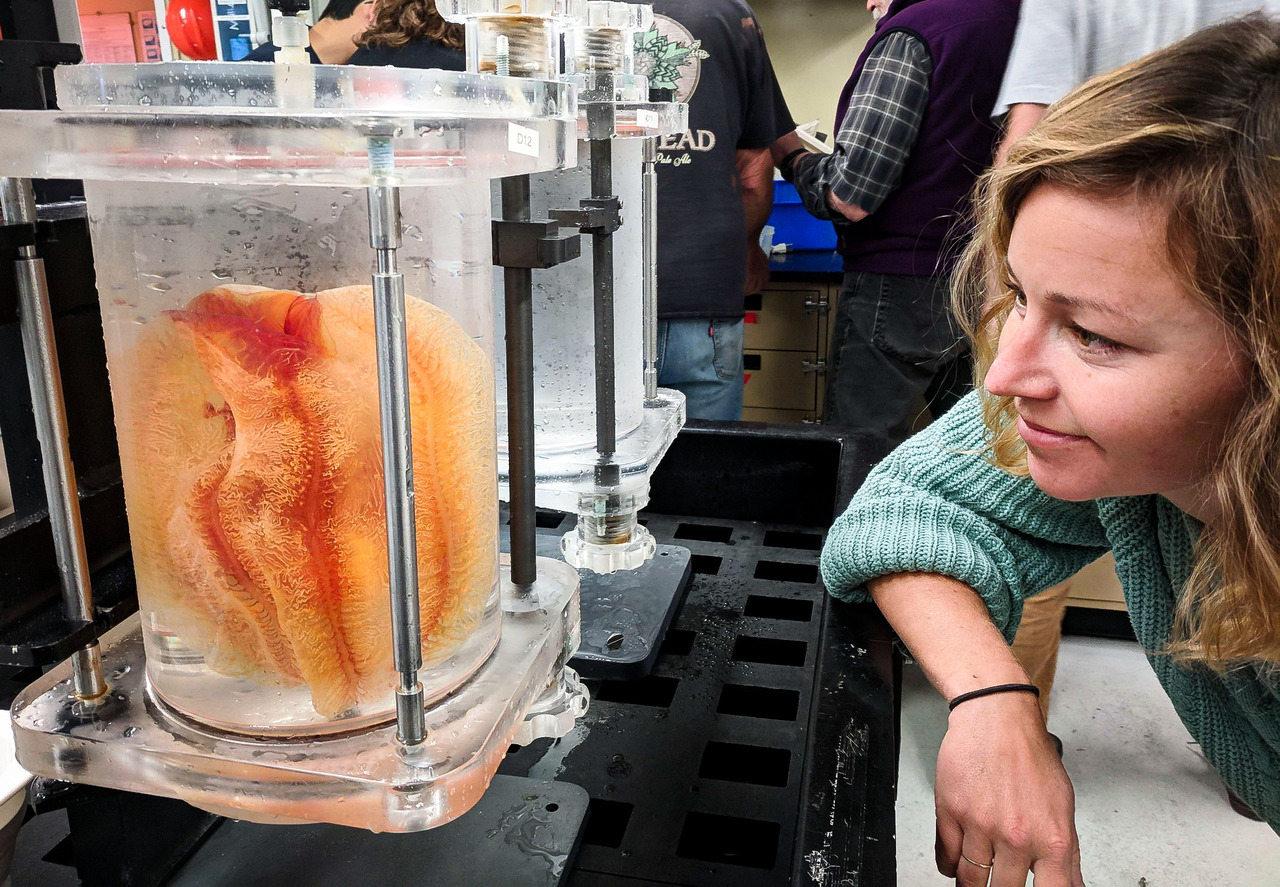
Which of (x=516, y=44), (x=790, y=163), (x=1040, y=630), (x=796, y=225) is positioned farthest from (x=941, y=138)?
(x=516, y=44)

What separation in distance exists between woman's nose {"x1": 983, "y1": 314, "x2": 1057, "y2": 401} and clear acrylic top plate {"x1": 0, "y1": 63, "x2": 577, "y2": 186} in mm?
403

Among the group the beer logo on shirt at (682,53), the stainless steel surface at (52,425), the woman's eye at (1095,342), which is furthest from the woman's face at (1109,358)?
the beer logo on shirt at (682,53)

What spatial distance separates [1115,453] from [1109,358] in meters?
0.07

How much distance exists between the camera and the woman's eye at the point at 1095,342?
597mm

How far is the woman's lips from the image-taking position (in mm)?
649

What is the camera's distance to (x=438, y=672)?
0.46 meters

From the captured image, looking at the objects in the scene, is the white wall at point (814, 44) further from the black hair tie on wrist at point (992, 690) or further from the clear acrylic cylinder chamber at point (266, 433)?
the clear acrylic cylinder chamber at point (266, 433)

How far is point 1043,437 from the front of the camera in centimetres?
66

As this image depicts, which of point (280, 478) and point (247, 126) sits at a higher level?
point (247, 126)

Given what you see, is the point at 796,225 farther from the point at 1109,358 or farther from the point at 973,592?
the point at 1109,358

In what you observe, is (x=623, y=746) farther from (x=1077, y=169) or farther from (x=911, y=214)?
(x=911, y=214)

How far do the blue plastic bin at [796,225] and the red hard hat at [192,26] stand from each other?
1.71 metres

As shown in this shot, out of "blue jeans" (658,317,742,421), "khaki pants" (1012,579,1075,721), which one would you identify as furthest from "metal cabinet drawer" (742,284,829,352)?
"khaki pants" (1012,579,1075,721)

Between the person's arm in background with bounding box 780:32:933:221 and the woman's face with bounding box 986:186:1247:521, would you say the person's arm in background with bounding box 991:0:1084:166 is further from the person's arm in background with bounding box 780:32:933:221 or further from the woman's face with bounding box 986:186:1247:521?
the woman's face with bounding box 986:186:1247:521
